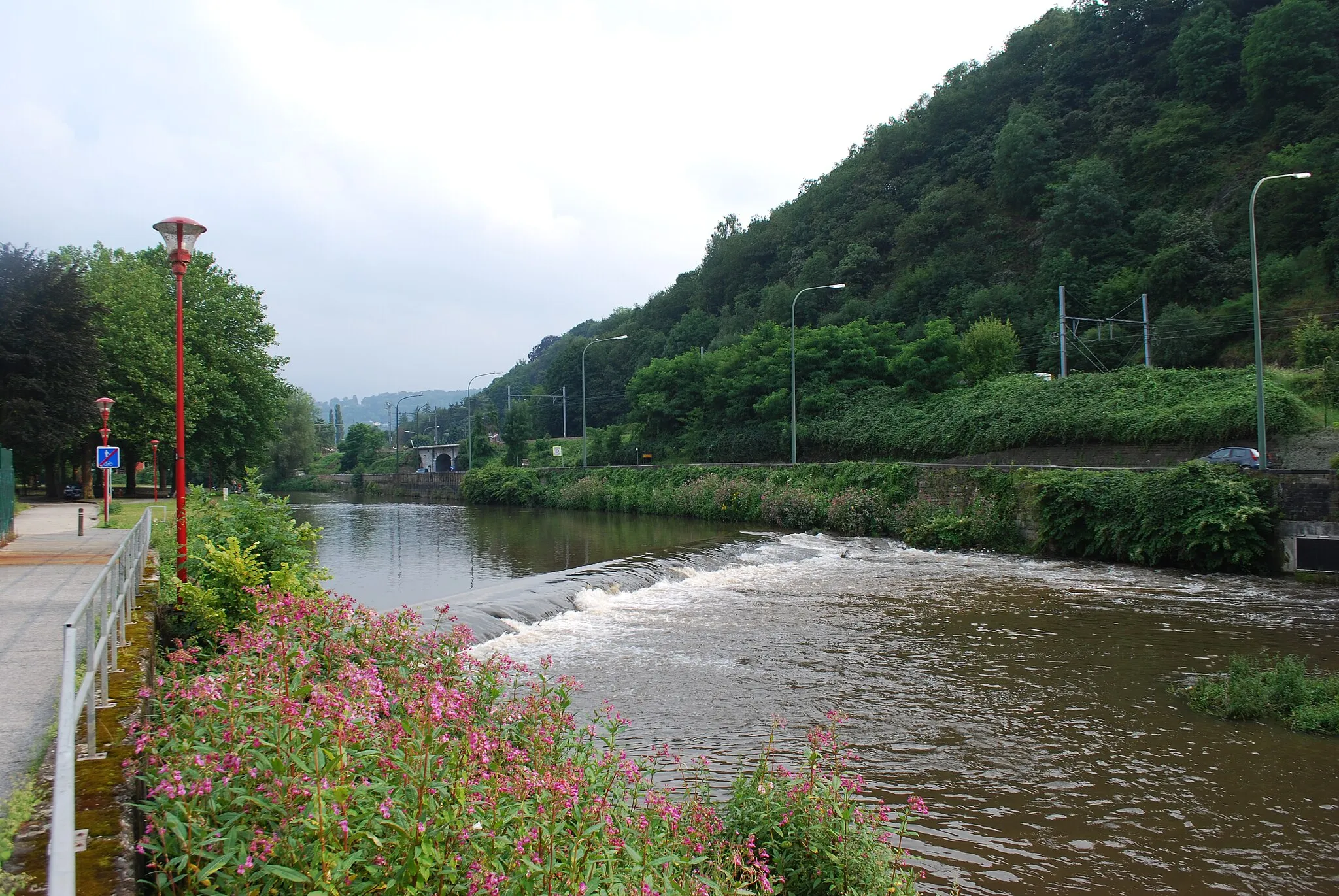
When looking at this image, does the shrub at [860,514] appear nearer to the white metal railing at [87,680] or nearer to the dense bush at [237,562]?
the dense bush at [237,562]

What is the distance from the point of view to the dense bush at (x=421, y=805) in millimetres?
3490

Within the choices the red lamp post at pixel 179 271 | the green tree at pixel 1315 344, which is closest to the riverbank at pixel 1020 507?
the green tree at pixel 1315 344

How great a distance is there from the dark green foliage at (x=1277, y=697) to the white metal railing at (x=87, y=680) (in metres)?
10.9

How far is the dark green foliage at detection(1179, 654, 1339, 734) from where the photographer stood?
29.4ft

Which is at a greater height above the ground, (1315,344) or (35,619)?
(1315,344)

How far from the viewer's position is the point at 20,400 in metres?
25.7

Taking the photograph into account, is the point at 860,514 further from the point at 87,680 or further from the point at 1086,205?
the point at 1086,205

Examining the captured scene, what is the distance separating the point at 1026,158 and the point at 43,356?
7080 centimetres

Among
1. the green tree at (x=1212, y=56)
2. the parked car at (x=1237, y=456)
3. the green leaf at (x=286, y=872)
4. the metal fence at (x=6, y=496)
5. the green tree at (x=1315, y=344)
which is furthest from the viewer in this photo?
the green tree at (x=1212, y=56)

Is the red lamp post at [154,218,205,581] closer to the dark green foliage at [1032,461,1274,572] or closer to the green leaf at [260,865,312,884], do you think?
the green leaf at [260,865,312,884]

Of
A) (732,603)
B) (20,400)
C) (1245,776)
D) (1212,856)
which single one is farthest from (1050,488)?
(20,400)

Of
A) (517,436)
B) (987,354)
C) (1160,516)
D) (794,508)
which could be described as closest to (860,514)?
(794,508)

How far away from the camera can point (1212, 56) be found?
61.6 meters

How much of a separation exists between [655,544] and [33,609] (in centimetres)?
2008
